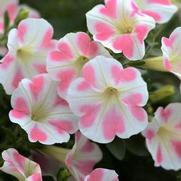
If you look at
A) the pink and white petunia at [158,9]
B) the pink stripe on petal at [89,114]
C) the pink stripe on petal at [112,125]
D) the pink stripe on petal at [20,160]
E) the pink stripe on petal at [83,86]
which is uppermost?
the pink and white petunia at [158,9]

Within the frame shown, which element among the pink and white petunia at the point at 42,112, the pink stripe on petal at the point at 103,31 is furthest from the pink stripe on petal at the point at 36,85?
the pink stripe on petal at the point at 103,31

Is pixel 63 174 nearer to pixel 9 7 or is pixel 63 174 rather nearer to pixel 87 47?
pixel 87 47

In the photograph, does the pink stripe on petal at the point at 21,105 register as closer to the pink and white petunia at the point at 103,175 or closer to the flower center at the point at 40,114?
the flower center at the point at 40,114

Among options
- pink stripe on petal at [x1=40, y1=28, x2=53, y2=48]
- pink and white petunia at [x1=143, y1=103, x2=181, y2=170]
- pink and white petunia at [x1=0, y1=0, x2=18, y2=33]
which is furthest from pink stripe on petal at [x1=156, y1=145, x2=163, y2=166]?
pink and white petunia at [x1=0, y1=0, x2=18, y2=33]

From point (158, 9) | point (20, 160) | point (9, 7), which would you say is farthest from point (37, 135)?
point (9, 7)

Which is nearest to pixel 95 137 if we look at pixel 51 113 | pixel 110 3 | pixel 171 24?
pixel 51 113

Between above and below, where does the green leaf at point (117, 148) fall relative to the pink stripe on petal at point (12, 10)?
below
